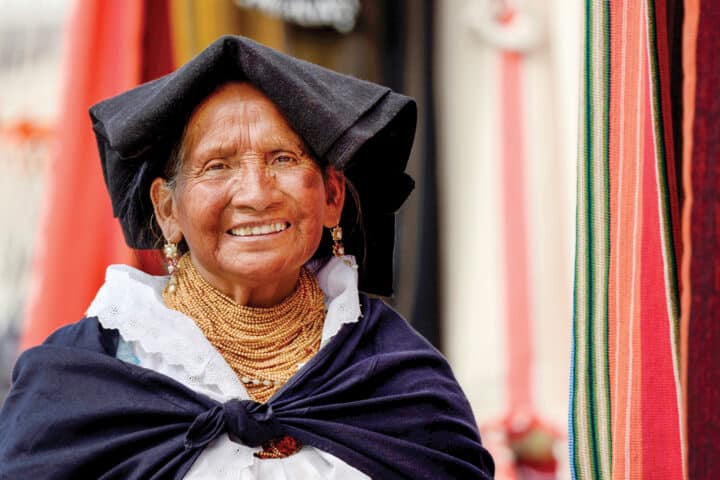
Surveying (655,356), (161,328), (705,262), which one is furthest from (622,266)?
(161,328)

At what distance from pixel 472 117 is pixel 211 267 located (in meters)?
2.09

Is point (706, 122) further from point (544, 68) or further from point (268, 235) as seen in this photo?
point (544, 68)

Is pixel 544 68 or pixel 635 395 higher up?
pixel 544 68

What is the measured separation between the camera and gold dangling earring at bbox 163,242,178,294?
2.21 metres

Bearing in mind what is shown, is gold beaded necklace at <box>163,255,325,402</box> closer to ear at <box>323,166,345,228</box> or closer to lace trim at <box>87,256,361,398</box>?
lace trim at <box>87,256,361,398</box>

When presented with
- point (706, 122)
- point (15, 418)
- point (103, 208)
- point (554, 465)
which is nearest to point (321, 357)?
point (15, 418)

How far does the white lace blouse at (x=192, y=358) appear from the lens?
1996mm

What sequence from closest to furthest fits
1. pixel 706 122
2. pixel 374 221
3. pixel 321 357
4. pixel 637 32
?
pixel 706 122 → pixel 637 32 → pixel 321 357 → pixel 374 221

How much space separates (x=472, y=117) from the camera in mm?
→ 4031

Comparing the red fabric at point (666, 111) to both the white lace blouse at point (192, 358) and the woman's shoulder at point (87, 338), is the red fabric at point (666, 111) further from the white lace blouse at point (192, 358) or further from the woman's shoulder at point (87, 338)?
the woman's shoulder at point (87, 338)

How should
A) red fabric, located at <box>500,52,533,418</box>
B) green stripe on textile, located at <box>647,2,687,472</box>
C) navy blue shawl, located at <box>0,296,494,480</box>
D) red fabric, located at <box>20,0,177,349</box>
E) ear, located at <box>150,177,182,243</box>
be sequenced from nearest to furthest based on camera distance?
green stripe on textile, located at <box>647,2,687,472</box> → navy blue shawl, located at <box>0,296,494,480</box> → ear, located at <box>150,177,182,243</box> → red fabric, located at <box>20,0,177,349</box> → red fabric, located at <box>500,52,533,418</box>

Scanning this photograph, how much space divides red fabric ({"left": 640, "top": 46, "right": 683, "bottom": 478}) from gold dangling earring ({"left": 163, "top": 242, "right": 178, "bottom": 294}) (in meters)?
0.96

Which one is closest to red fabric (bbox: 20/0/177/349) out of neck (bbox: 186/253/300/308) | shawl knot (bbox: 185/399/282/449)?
neck (bbox: 186/253/300/308)

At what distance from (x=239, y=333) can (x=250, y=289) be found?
3.5 inches
